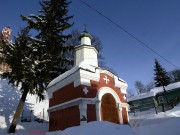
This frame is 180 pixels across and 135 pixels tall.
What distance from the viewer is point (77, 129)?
693 cm

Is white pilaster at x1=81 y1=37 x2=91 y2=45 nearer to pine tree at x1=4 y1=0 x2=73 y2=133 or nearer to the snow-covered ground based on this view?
pine tree at x1=4 y1=0 x2=73 y2=133

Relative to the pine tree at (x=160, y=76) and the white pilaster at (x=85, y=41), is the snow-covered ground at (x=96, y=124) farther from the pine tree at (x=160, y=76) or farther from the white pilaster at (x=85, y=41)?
the pine tree at (x=160, y=76)

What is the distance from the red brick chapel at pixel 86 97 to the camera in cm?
1053

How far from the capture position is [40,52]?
17.3m

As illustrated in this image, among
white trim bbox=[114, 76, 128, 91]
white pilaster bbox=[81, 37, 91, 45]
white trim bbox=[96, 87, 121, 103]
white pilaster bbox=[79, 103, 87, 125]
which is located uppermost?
white pilaster bbox=[81, 37, 91, 45]

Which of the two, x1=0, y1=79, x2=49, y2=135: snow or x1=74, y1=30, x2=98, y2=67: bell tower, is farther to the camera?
x1=0, y1=79, x2=49, y2=135: snow

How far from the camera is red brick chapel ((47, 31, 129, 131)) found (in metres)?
10.5

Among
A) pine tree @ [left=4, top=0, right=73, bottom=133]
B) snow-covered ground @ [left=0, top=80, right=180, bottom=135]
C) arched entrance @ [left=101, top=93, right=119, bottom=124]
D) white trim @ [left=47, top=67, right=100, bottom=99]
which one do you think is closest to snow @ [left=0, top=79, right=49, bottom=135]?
snow-covered ground @ [left=0, top=80, right=180, bottom=135]

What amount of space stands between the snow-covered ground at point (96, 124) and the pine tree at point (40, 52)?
232 centimetres

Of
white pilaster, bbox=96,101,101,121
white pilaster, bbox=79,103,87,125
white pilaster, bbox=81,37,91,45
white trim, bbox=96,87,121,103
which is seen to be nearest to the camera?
white pilaster, bbox=79,103,87,125

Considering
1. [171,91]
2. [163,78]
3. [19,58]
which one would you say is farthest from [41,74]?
[163,78]

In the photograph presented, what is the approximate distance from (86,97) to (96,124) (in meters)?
3.66

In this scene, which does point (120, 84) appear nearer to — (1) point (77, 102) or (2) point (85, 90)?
(2) point (85, 90)

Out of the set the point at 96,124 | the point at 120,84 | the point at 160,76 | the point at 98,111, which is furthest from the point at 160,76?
the point at 96,124
